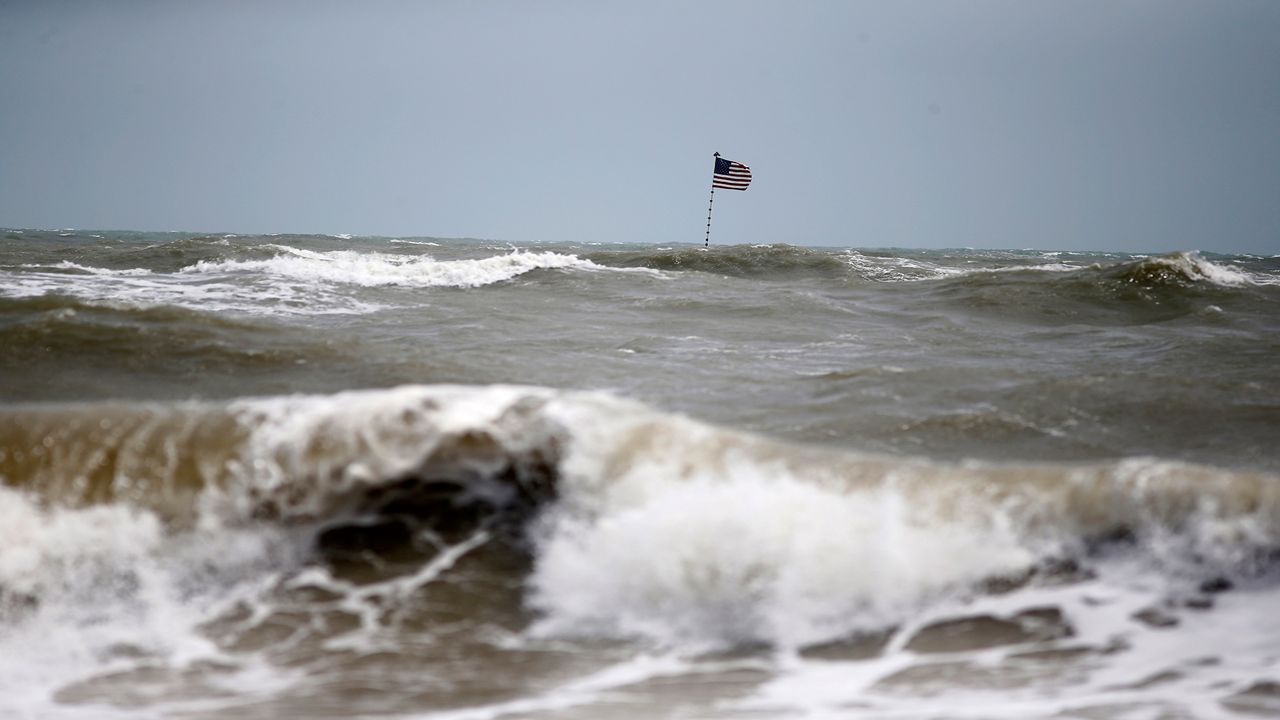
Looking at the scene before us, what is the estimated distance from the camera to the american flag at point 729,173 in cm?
Answer: 2488

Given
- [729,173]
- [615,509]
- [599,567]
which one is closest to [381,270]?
[729,173]

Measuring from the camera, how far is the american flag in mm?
24875

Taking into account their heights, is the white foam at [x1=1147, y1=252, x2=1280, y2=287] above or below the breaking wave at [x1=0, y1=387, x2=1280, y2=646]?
above

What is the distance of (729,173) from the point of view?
25.1 metres

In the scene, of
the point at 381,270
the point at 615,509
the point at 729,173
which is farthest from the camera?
the point at 729,173

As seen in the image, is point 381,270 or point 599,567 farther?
point 381,270

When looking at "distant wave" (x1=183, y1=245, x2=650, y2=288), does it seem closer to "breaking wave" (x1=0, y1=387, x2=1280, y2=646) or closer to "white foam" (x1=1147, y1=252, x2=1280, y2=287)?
"white foam" (x1=1147, y1=252, x2=1280, y2=287)

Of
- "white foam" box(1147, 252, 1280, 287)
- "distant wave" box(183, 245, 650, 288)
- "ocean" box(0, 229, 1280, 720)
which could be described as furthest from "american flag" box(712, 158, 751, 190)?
"ocean" box(0, 229, 1280, 720)

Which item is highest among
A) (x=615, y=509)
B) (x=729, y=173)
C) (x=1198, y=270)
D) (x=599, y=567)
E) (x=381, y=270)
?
(x=729, y=173)

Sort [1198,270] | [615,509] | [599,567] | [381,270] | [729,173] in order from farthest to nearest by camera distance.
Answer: [729,173] → [381,270] → [1198,270] → [615,509] → [599,567]

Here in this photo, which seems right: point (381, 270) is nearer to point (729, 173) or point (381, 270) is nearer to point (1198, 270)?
point (729, 173)

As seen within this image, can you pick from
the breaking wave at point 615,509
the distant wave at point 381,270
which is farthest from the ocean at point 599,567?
the distant wave at point 381,270

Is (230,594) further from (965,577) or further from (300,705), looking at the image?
(965,577)

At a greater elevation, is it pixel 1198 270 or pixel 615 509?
pixel 1198 270
